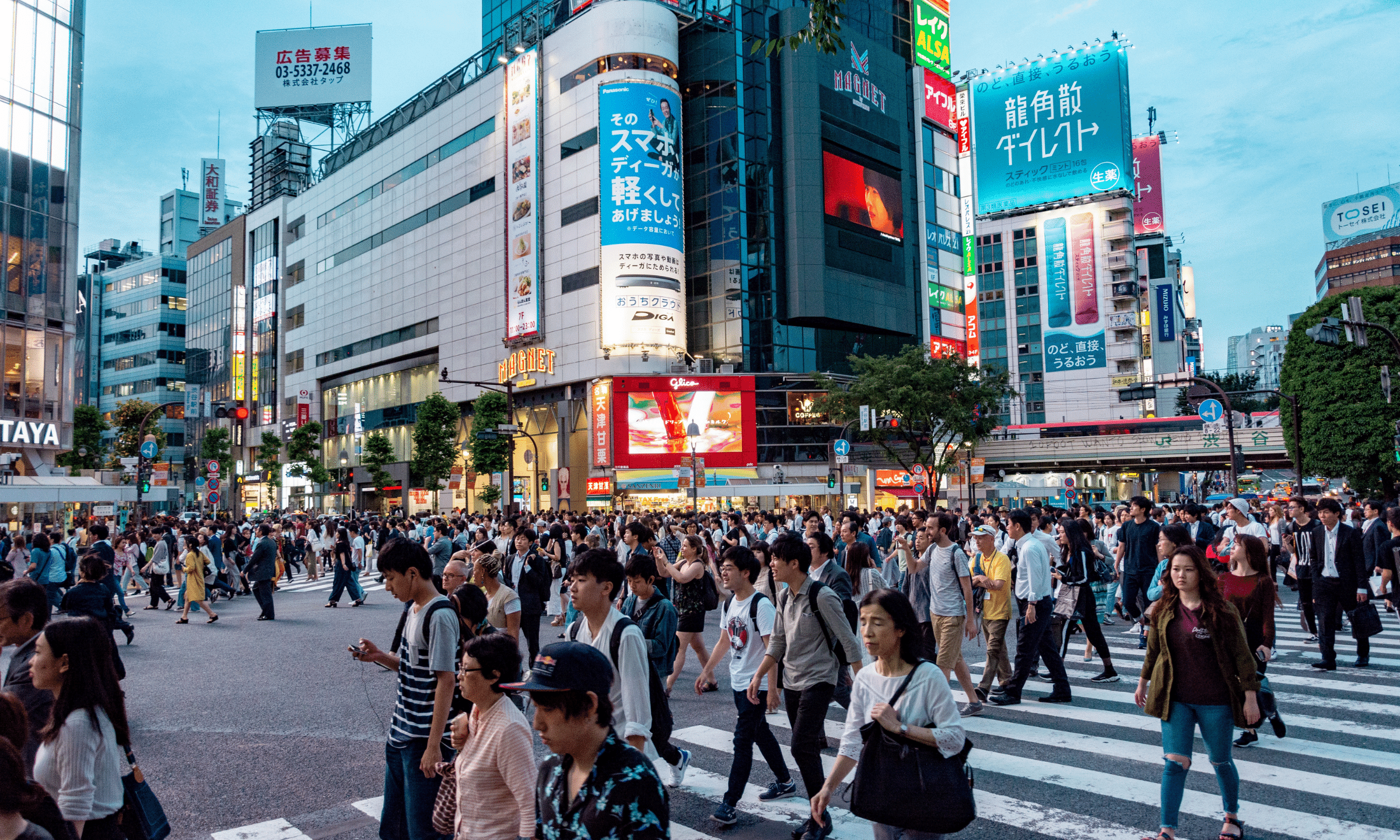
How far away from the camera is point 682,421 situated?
49.5 meters

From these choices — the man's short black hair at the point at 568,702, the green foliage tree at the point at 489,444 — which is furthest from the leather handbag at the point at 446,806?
the green foliage tree at the point at 489,444

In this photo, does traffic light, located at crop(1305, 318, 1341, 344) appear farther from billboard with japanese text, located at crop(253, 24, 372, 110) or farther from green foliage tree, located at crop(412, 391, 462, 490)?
billboard with japanese text, located at crop(253, 24, 372, 110)

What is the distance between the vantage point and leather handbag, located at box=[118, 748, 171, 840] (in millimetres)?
3859

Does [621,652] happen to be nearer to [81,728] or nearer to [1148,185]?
[81,728]

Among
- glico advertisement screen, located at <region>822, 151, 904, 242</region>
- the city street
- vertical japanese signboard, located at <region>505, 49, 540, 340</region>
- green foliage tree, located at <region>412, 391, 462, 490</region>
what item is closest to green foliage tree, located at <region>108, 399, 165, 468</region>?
green foliage tree, located at <region>412, 391, 462, 490</region>

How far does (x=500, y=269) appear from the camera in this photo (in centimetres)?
5681

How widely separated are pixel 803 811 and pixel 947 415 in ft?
135

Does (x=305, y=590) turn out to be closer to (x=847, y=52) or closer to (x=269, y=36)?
(x=847, y=52)

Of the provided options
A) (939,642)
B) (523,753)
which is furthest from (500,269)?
(523,753)

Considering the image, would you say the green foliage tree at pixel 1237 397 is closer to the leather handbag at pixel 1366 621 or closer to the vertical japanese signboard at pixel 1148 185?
the vertical japanese signboard at pixel 1148 185

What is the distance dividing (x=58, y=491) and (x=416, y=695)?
117 ft

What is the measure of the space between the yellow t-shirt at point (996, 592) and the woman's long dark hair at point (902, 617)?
5004 mm

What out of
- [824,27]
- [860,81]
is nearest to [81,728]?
[824,27]

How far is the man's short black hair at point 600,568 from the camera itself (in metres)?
4.56
